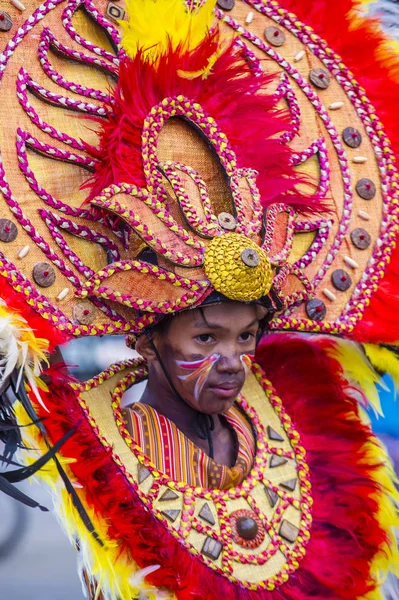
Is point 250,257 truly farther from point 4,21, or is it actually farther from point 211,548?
point 4,21

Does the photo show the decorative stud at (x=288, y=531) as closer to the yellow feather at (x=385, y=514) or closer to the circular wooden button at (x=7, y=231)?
the yellow feather at (x=385, y=514)

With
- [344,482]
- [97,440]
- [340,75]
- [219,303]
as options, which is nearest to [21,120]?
[219,303]

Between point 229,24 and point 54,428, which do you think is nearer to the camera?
point 54,428

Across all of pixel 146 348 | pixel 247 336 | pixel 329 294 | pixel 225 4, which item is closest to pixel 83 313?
pixel 146 348

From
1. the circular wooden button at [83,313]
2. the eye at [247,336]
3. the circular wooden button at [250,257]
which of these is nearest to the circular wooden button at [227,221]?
the circular wooden button at [250,257]

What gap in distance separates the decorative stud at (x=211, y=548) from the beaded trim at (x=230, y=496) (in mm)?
10

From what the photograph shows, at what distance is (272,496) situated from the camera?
2.45 meters

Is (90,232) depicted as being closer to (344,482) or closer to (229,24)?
(229,24)

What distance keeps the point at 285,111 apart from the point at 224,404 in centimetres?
90

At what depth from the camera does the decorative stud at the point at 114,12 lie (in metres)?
2.40

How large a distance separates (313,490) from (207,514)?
0.41 metres

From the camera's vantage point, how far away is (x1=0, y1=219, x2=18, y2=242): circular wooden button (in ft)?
6.97

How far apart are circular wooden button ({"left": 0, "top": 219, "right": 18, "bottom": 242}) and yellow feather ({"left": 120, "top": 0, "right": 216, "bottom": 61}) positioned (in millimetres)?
565

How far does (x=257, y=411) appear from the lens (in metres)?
2.63
